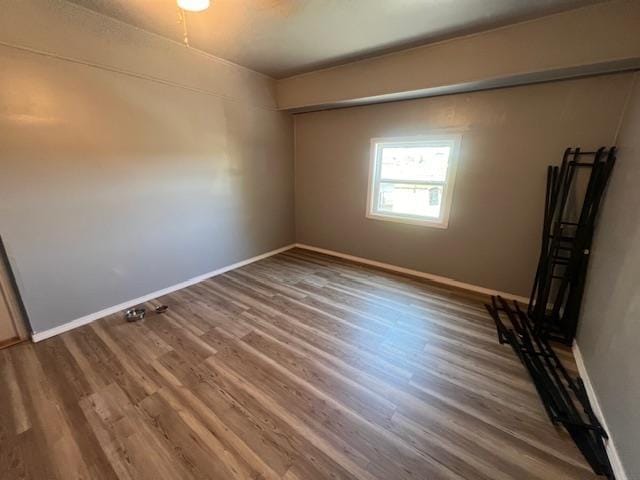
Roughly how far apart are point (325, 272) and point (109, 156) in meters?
2.64

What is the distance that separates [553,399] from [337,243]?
117 inches

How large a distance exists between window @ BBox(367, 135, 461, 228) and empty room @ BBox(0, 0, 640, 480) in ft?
0.10

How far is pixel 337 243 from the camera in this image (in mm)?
4203

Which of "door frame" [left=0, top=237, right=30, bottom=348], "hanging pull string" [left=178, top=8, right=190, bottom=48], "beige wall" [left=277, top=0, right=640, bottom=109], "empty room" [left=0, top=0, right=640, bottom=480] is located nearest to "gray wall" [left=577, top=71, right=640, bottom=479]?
"empty room" [left=0, top=0, right=640, bottom=480]

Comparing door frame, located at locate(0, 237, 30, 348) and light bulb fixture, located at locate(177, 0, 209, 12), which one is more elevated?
light bulb fixture, located at locate(177, 0, 209, 12)

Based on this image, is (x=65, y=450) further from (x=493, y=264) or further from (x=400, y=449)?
(x=493, y=264)

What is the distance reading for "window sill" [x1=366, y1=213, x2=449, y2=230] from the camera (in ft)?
10.5

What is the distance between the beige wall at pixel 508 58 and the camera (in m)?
1.82

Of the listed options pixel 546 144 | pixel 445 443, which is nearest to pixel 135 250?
pixel 445 443

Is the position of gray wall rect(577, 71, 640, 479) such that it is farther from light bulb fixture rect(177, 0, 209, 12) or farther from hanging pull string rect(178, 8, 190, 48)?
hanging pull string rect(178, 8, 190, 48)

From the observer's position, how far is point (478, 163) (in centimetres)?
281

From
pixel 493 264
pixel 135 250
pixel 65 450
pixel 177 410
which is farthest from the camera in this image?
pixel 493 264

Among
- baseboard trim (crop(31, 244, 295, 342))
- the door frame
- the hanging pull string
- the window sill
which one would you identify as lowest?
baseboard trim (crop(31, 244, 295, 342))

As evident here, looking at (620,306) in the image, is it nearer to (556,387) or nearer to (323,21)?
(556,387)
